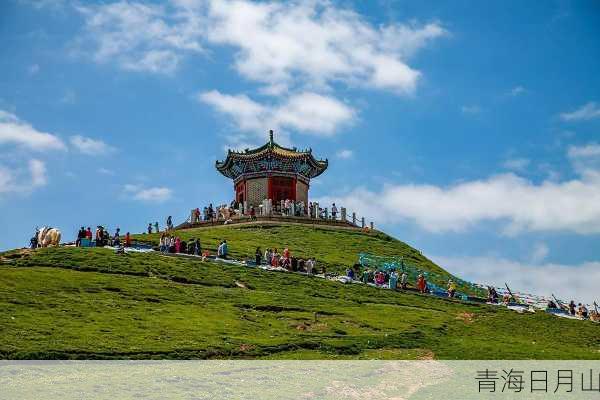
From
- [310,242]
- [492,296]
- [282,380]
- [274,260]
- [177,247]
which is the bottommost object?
[282,380]

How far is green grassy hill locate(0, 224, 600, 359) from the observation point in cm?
3844

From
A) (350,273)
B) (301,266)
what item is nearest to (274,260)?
(301,266)

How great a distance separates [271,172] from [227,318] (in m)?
54.4

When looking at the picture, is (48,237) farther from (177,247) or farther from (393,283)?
(393,283)

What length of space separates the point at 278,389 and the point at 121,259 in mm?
27373

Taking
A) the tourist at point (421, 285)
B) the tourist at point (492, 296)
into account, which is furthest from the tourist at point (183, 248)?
the tourist at point (492, 296)

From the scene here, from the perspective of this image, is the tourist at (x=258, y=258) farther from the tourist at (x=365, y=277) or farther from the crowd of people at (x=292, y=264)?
the tourist at (x=365, y=277)

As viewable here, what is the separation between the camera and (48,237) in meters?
61.2

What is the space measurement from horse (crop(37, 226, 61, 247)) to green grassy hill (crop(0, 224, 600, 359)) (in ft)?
9.06

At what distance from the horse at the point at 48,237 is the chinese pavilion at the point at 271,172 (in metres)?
39.2

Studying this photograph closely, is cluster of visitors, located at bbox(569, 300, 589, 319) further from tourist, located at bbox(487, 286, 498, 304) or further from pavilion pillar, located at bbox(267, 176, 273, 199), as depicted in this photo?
pavilion pillar, located at bbox(267, 176, 273, 199)

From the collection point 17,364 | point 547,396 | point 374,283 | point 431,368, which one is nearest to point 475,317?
point 374,283

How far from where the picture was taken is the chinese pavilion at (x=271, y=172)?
99.0m

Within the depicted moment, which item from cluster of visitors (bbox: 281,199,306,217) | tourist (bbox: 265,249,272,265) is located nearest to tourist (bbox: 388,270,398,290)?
tourist (bbox: 265,249,272,265)
